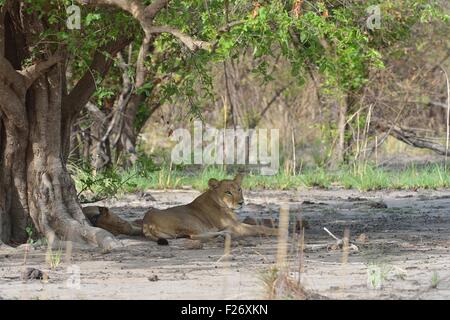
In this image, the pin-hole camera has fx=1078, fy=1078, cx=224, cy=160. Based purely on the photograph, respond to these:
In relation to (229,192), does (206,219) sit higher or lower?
lower

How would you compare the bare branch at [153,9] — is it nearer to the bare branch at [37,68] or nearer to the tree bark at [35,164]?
the bare branch at [37,68]

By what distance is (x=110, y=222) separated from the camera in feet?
31.7

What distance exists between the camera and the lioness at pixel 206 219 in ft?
31.5

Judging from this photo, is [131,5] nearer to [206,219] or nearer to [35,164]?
[35,164]

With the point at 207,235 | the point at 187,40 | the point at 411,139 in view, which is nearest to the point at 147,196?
the point at 207,235

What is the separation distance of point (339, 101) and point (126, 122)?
3189 mm

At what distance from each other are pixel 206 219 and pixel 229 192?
43 cm

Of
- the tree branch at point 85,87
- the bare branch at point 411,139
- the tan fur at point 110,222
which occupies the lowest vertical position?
the tan fur at point 110,222

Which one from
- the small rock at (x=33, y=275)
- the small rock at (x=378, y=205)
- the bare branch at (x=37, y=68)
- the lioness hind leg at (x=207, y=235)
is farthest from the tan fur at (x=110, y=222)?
the small rock at (x=378, y=205)

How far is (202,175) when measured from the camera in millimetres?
14508

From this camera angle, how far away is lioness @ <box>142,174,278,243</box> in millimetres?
9594

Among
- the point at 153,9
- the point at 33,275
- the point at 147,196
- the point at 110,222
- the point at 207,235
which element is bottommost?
the point at 33,275

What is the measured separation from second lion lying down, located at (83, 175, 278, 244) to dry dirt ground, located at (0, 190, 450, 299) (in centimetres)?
18
